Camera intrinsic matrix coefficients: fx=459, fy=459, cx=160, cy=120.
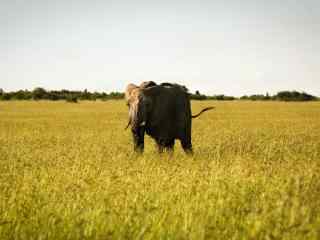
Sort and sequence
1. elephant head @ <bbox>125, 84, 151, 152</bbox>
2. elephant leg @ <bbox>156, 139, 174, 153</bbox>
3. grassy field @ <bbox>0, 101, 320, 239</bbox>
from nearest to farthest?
grassy field @ <bbox>0, 101, 320, 239</bbox> → elephant head @ <bbox>125, 84, 151, 152</bbox> → elephant leg @ <bbox>156, 139, 174, 153</bbox>

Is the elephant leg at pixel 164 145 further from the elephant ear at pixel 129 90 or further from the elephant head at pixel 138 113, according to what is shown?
the elephant ear at pixel 129 90

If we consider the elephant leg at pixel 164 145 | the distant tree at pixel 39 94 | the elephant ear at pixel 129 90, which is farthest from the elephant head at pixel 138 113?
the distant tree at pixel 39 94

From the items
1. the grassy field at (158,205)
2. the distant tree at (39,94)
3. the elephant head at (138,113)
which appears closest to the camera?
the grassy field at (158,205)

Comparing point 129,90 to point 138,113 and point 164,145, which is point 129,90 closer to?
point 138,113

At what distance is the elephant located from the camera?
11.7 meters

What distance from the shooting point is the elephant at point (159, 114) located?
1171cm

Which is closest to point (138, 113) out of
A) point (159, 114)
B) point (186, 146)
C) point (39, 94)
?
point (159, 114)

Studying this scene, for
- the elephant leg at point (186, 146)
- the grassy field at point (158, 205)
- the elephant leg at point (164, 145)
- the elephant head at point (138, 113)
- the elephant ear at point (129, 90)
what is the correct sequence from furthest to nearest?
the elephant leg at point (186, 146)
the elephant ear at point (129, 90)
the elephant leg at point (164, 145)
the elephant head at point (138, 113)
the grassy field at point (158, 205)

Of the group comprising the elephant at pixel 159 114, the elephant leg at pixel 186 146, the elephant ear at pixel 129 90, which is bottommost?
the elephant leg at pixel 186 146

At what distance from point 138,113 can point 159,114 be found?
0.82m

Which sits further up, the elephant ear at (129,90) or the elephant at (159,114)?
the elephant ear at (129,90)

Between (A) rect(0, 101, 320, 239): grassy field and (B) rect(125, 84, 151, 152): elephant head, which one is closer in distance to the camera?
(A) rect(0, 101, 320, 239): grassy field

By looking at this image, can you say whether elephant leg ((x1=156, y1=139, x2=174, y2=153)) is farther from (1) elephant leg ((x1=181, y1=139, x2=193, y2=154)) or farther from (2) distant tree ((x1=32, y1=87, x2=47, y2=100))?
(2) distant tree ((x1=32, y1=87, x2=47, y2=100))

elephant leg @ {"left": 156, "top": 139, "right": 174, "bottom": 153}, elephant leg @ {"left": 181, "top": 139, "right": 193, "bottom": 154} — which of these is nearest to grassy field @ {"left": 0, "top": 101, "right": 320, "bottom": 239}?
elephant leg @ {"left": 156, "top": 139, "right": 174, "bottom": 153}
